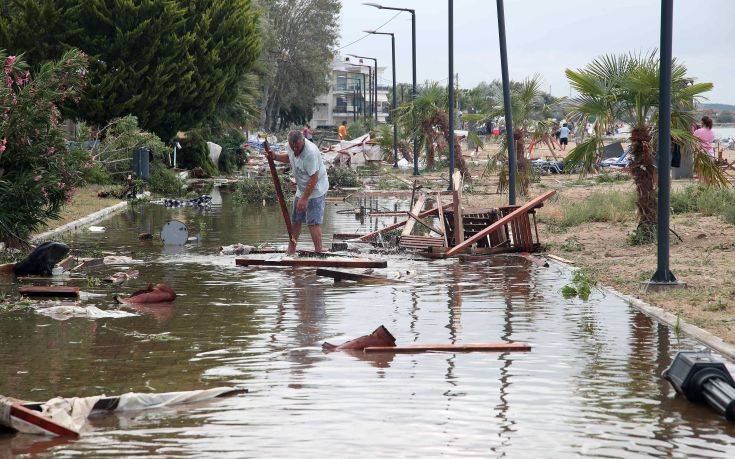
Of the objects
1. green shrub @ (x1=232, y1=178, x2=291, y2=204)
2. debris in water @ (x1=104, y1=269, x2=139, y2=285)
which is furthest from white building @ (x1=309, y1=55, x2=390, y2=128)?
debris in water @ (x1=104, y1=269, x2=139, y2=285)

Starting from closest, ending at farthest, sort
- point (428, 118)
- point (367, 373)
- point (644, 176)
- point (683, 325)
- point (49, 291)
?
1. point (367, 373)
2. point (683, 325)
3. point (49, 291)
4. point (644, 176)
5. point (428, 118)

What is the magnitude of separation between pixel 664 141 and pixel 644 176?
5.35 metres

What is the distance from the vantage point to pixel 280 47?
101 meters

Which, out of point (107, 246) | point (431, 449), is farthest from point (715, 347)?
point (107, 246)

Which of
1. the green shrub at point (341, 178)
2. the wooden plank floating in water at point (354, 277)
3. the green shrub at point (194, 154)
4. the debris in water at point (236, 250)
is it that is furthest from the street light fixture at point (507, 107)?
the green shrub at point (194, 154)

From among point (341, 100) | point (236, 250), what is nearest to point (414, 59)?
point (236, 250)

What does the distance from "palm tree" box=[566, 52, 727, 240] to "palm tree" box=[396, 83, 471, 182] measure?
26.9m

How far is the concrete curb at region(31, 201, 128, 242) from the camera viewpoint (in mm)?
19866

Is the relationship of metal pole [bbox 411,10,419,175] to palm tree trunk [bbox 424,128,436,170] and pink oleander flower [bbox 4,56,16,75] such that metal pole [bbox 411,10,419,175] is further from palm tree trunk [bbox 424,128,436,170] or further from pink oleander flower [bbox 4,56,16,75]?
pink oleander flower [bbox 4,56,16,75]

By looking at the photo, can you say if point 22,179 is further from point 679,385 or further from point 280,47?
point 280,47

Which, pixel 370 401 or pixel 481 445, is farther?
pixel 370 401

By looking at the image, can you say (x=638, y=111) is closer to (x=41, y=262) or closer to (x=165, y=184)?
(x=41, y=262)

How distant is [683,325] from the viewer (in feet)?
35.5

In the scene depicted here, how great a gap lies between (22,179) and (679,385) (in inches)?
438
